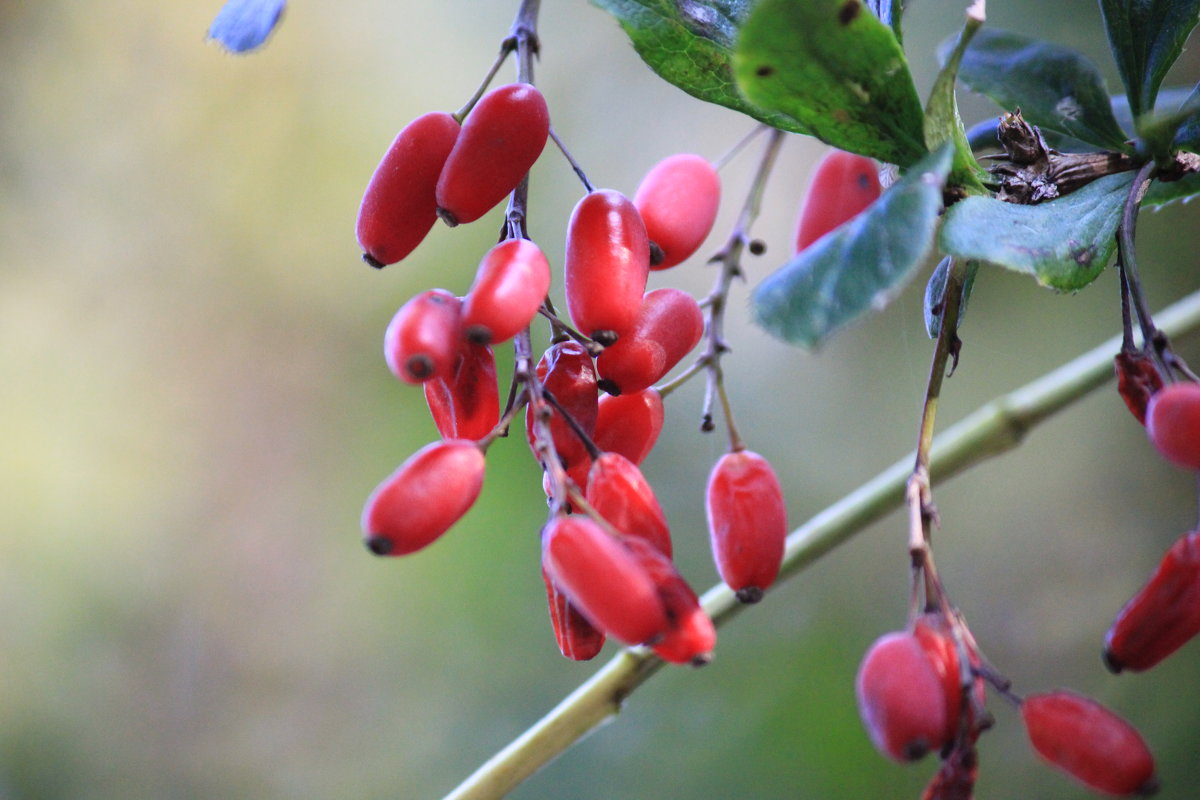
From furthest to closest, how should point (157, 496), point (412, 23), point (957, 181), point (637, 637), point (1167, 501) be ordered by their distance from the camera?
point (412, 23) < point (157, 496) < point (1167, 501) < point (957, 181) < point (637, 637)

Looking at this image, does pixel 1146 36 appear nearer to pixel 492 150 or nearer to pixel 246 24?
pixel 492 150

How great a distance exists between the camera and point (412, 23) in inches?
71.6

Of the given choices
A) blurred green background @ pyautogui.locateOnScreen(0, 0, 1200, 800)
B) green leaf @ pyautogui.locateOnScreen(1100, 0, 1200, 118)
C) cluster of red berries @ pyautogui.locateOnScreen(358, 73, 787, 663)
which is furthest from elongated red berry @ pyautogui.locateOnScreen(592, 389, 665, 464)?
blurred green background @ pyautogui.locateOnScreen(0, 0, 1200, 800)

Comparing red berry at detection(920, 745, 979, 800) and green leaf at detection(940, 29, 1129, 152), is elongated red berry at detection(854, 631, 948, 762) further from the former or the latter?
green leaf at detection(940, 29, 1129, 152)

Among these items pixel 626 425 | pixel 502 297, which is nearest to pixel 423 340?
pixel 502 297

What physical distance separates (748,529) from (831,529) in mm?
224

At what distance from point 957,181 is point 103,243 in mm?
1689

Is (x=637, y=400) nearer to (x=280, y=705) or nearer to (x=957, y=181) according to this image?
Answer: (x=957, y=181)

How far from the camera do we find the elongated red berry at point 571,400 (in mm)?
401

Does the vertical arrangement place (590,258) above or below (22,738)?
above

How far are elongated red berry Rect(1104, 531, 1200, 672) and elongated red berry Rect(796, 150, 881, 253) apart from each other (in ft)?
0.96

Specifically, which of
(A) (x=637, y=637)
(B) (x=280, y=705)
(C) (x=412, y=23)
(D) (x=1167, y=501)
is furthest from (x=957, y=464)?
(C) (x=412, y=23)

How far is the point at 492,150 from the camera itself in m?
0.42

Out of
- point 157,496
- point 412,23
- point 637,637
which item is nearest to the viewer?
point 637,637
